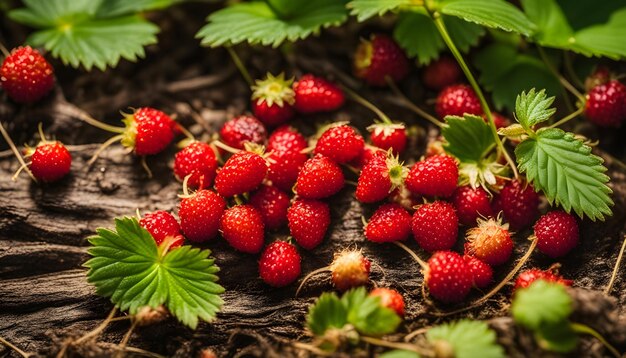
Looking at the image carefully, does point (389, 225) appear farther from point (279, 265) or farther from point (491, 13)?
point (491, 13)

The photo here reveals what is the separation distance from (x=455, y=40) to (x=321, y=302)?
3.89ft

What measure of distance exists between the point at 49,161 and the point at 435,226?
136 centimetres

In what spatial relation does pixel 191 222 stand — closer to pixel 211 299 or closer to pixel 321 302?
pixel 211 299

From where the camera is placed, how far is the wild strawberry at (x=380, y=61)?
2287 mm

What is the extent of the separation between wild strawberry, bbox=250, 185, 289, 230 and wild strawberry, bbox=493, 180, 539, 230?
0.75 meters

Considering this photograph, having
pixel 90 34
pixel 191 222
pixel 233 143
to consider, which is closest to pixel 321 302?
pixel 191 222

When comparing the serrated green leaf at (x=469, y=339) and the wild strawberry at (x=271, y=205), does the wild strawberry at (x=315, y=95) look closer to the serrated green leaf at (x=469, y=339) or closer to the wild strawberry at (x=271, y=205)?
the wild strawberry at (x=271, y=205)

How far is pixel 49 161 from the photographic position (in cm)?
204

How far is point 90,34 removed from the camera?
232 centimetres

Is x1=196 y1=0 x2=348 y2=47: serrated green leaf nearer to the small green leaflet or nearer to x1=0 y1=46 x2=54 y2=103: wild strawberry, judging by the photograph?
x1=0 y1=46 x2=54 y2=103: wild strawberry

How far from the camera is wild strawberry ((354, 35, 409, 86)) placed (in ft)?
7.50

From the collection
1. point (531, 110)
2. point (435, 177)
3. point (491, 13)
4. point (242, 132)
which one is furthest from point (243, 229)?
point (491, 13)

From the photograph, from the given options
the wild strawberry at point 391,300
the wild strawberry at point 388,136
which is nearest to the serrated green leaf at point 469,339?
the wild strawberry at point 391,300

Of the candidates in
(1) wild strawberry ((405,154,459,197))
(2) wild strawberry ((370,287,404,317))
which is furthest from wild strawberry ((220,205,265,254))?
(1) wild strawberry ((405,154,459,197))
